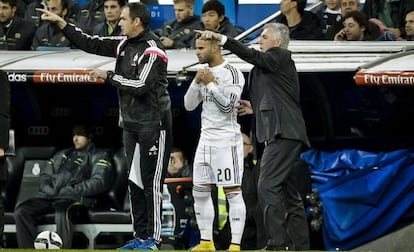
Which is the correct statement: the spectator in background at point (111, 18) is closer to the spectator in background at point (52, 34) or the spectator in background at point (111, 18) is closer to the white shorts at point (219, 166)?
the spectator in background at point (52, 34)

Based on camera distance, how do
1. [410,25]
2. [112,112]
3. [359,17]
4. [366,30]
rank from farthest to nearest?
[112,112] → [366,30] → [410,25] → [359,17]

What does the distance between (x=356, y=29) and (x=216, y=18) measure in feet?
4.76

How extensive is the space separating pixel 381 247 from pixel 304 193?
3.10 feet

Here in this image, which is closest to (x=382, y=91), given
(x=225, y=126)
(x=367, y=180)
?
(x=367, y=180)

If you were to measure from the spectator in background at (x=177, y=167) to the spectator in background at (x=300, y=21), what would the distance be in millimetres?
1670

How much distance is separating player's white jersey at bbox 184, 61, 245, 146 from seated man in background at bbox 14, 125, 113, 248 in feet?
8.75

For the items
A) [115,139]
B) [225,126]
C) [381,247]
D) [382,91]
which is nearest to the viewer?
[225,126]

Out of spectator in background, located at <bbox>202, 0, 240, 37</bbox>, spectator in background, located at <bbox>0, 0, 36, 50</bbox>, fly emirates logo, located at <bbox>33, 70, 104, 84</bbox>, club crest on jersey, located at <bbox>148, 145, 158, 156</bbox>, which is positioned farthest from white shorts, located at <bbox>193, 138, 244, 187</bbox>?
spectator in background, located at <bbox>0, 0, 36, 50</bbox>

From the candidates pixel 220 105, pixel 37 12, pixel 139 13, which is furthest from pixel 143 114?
pixel 37 12

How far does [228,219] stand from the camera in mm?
14875

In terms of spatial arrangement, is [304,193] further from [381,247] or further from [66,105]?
[66,105]

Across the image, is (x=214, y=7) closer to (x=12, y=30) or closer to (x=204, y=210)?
(x=12, y=30)

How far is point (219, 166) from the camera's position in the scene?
1340 centimetres

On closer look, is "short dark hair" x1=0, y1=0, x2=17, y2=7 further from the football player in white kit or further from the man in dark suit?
the man in dark suit
